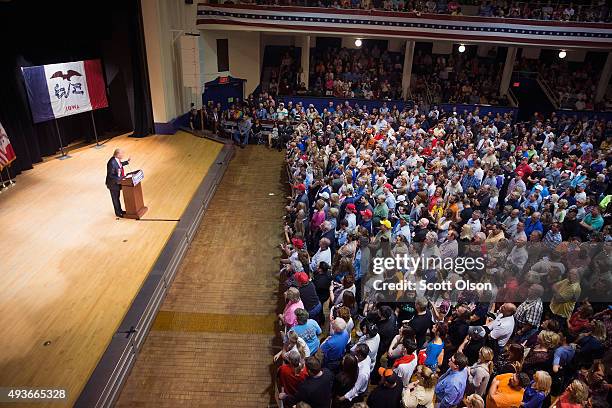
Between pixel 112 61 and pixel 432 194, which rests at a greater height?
pixel 112 61

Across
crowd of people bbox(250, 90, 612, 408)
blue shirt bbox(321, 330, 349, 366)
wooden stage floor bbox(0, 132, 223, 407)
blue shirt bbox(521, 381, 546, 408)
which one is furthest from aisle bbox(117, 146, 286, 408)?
blue shirt bbox(521, 381, 546, 408)

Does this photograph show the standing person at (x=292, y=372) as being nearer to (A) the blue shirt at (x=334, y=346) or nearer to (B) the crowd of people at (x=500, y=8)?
(A) the blue shirt at (x=334, y=346)

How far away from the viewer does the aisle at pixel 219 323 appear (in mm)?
4996

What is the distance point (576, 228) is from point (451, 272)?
3287 mm

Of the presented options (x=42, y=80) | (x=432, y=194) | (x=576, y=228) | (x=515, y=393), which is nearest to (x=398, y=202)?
(x=432, y=194)

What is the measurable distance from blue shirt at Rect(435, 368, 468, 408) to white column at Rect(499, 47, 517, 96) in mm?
17659

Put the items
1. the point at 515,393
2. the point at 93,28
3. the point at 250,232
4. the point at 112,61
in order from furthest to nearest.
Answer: the point at 112,61, the point at 93,28, the point at 250,232, the point at 515,393

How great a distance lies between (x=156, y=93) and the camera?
1302 cm

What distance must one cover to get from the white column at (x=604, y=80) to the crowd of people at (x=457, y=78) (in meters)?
3.90

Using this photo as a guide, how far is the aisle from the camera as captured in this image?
197 inches

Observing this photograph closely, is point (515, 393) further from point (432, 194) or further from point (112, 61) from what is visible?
point (112, 61)

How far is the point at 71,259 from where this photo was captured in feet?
22.4

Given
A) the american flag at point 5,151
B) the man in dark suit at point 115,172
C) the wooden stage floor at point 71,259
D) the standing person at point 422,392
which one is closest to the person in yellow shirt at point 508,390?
the standing person at point 422,392

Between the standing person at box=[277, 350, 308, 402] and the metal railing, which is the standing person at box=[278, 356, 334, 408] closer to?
the standing person at box=[277, 350, 308, 402]
